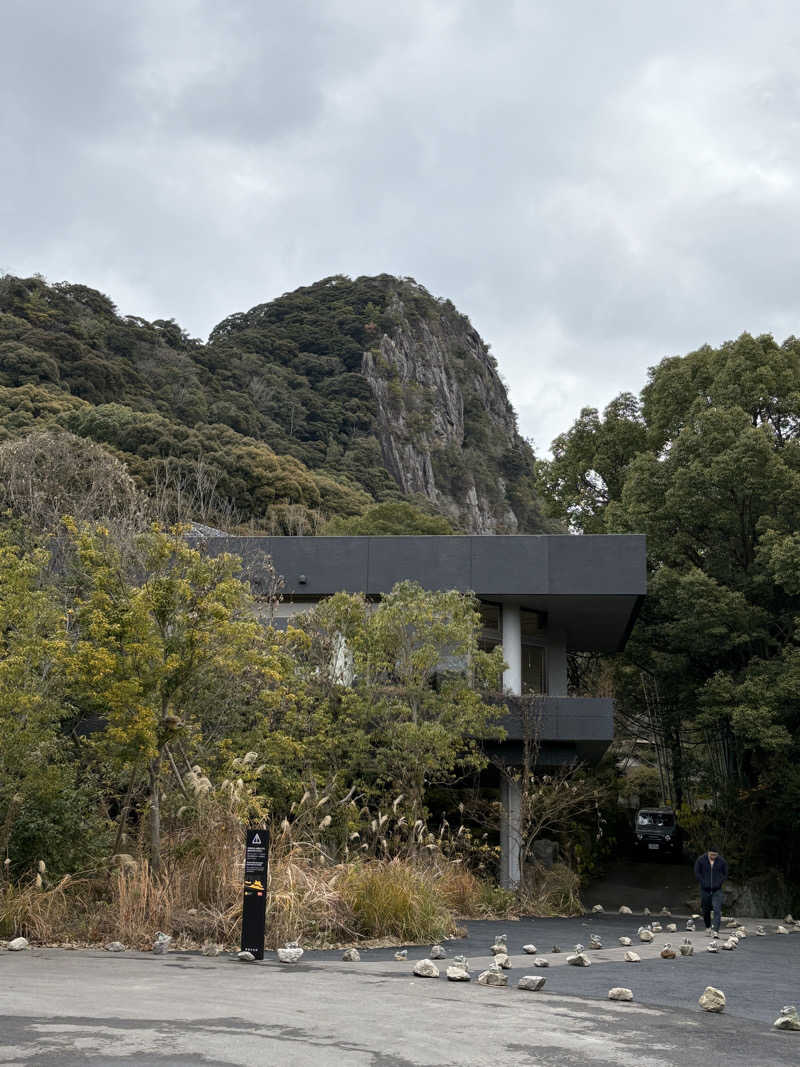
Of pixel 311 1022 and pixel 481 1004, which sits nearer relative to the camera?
pixel 311 1022

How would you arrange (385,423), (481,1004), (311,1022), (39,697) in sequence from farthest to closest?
(385,423) < (39,697) < (481,1004) < (311,1022)

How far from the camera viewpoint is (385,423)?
85.7 metres

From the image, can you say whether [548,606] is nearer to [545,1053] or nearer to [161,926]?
[161,926]

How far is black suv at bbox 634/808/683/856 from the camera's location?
32.1 m

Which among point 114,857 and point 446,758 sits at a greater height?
point 446,758

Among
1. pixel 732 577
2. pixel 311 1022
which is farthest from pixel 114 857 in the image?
pixel 732 577

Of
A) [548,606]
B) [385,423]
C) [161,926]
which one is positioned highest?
[385,423]

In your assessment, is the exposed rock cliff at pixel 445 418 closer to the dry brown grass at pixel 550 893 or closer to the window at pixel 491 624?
the window at pixel 491 624

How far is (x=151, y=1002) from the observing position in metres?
6.32

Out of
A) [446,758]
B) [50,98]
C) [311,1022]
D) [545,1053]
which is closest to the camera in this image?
[545,1053]

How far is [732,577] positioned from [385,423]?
60.9 m

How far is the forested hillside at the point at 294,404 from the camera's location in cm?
4653

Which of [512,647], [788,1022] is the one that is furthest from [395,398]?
[788,1022]

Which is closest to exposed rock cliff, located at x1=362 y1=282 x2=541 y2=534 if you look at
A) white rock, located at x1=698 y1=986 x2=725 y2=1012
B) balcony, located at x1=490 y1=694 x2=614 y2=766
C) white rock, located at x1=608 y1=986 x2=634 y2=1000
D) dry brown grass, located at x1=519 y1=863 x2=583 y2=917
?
balcony, located at x1=490 y1=694 x2=614 y2=766
